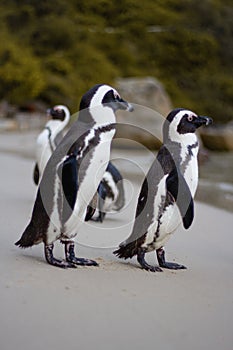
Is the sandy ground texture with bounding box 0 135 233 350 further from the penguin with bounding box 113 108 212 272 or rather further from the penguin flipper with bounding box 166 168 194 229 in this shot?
the penguin flipper with bounding box 166 168 194 229

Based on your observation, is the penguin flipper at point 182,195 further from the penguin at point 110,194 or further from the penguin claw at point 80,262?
the penguin at point 110,194

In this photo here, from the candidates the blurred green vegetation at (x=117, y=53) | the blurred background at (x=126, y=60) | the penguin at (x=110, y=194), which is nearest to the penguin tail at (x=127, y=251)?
the penguin at (x=110, y=194)

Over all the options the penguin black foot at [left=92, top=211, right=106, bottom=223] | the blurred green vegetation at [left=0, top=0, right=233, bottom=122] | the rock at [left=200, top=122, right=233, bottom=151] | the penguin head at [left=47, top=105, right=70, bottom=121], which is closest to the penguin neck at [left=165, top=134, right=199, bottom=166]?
the penguin black foot at [left=92, top=211, right=106, bottom=223]

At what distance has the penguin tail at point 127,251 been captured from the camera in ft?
14.0

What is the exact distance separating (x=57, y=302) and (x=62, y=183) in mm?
893

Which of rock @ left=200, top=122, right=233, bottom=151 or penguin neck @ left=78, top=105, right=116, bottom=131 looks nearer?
penguin neck @ left=78, top=105, right=116, bottom=131

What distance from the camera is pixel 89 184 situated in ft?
13.3

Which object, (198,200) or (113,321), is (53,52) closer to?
(198,200)

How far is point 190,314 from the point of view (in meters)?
3.35

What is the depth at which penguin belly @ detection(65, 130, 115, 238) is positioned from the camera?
4016 mm

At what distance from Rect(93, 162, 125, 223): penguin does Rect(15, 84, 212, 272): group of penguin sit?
193cm

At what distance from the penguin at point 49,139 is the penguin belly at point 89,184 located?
3.11 m

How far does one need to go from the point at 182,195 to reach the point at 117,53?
28518 millimetres

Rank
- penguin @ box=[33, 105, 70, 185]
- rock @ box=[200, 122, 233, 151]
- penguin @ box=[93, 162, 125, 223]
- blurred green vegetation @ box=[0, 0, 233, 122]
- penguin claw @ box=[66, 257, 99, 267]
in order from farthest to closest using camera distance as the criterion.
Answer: blurred green vegetation @ box=[0, 0, 233, 122] < rock @ box=[200, 122, 233, 151] < penguin @ box=[33, 105, 70, 185] < penguin @ box=[93, 162, 125, 223] < penguin claw @ box=[66, 257, 99, 267]
